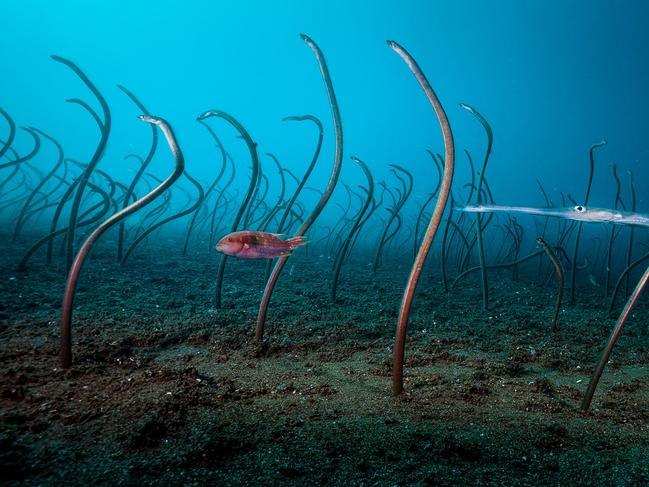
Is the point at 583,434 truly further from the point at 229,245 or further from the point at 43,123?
the point at 43,123

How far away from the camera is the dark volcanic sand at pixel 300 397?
1118 mm

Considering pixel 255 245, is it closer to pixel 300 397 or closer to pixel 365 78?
pixel 300 397

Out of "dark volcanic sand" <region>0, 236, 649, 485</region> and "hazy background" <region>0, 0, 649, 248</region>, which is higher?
"hazy background" <region>0, 0, 649, 248</region>

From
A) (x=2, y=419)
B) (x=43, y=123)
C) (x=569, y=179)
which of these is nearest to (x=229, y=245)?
(x=2, y=419)

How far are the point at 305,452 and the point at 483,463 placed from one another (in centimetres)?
69

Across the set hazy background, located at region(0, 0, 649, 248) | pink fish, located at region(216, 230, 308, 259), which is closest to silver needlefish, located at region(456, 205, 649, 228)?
pink fish, located at region(216, 230, 308, 259)

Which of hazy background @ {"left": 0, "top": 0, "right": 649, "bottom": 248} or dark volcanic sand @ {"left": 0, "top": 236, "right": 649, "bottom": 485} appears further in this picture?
hazy background @ {"left": 0, "top": 0, "right": 649, "bottom": 248}

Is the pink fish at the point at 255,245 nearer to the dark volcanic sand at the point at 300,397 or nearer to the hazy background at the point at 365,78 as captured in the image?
the dark volcanic sand at the point at 300,397

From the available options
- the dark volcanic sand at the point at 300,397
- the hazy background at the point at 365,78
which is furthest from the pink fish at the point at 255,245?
the hazy background at the point at 365,78

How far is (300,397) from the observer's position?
1.73m

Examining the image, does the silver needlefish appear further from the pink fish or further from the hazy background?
the hazy background

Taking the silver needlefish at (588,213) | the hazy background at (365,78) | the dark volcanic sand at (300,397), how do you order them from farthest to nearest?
1. the hazy background at (365,78)
2. the silver needlefish at (588,213)
3. the dark volcanic sand at (300,397)

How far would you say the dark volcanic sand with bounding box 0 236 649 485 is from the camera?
1.12 meters

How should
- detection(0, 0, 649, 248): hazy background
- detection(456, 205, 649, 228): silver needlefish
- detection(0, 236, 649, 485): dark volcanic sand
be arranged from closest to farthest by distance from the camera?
detection(0, 236, 649, 485): dark volcanic sand, detection(456, 205, 649, 228): silver needlefish, detection(0, 0, 649, 248): hazy background
